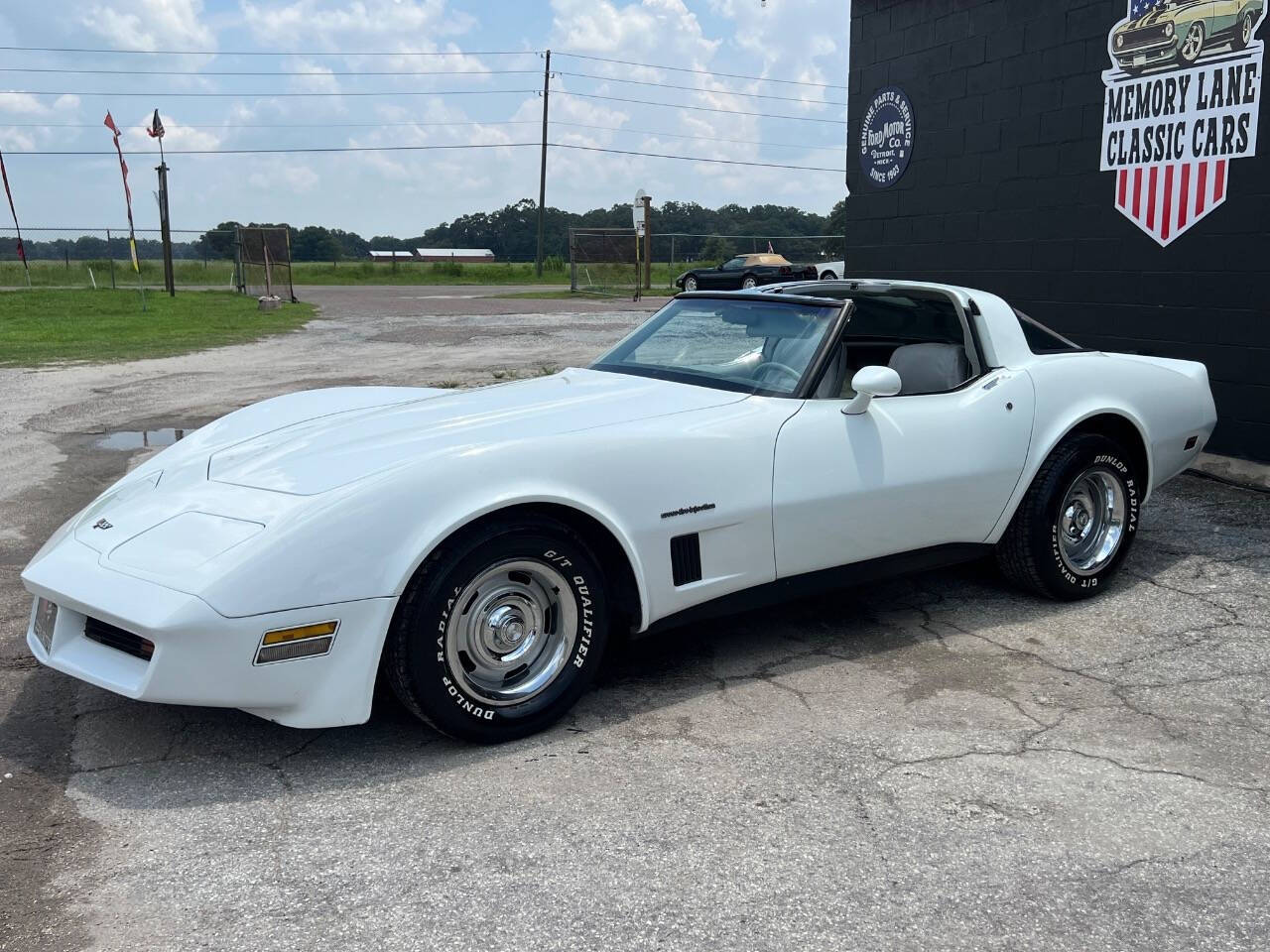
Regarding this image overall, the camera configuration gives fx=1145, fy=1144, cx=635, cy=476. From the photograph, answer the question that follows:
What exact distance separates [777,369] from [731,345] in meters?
0.28

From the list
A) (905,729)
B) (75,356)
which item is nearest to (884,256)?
(905,729)

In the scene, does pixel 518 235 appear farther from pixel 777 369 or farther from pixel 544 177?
pixel 777 369

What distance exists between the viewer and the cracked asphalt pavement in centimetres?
254

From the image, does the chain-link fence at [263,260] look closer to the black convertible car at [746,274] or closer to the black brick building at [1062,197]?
the black convertible car at [746,274]

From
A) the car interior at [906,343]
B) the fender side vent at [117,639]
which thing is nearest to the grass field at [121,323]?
the car interior at [906,343]

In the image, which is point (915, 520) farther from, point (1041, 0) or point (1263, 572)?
point (1041, 0)

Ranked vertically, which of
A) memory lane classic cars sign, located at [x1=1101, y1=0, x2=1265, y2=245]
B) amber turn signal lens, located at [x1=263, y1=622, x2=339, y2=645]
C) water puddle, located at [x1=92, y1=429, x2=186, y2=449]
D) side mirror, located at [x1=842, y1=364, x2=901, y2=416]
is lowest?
water puddle, located at [x1=92, y1=429, x2=186, y2=449]

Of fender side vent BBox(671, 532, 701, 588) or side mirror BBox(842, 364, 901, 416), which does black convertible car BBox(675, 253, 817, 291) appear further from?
fender side vent BBox(671, 532, 701, 588)

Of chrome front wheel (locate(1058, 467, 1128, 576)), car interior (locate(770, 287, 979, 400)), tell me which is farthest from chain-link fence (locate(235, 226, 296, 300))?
chrome front wheel (locate(1058, 467, 1128, 576))

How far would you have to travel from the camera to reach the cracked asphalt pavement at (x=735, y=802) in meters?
2.54

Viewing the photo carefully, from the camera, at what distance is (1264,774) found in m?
3.29

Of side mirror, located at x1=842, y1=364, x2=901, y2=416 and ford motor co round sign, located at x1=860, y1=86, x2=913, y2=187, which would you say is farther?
ford motor co round sign, located at x1=860, y1=86, x2=913, y2=187

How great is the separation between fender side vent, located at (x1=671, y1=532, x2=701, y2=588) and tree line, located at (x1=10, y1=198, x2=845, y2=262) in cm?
2134

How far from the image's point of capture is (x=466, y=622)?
3.33m
